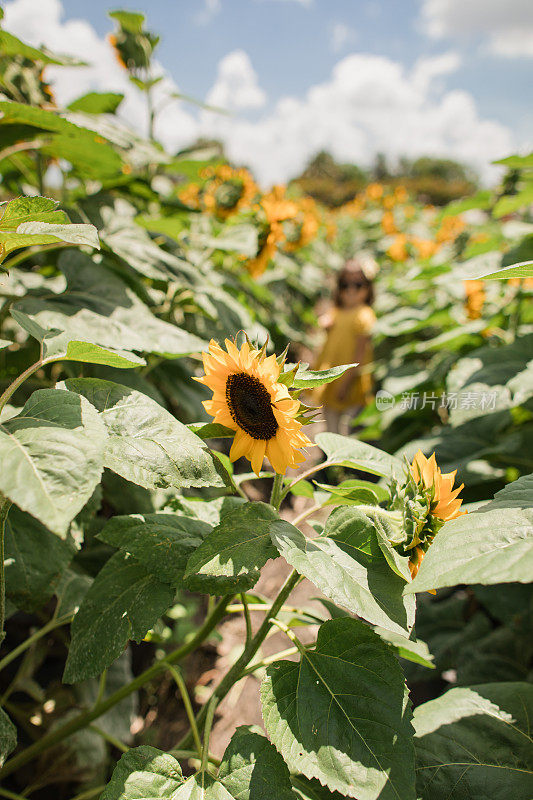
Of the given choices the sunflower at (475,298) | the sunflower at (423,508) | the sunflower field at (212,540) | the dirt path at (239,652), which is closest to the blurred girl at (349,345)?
the sunflower at (475,298)

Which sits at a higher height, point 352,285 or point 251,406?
point 352,285

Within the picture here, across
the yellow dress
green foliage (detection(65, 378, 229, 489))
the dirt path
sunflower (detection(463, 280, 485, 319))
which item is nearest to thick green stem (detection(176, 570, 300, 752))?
green foliage (detection(65, 378, 229, 489))

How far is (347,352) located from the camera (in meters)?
4.52

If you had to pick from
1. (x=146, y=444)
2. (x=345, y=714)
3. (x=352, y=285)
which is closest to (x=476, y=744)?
(x=345, y=714)

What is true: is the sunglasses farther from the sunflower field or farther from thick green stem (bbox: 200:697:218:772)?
thick green stem (bbox: 200:697:218:772)

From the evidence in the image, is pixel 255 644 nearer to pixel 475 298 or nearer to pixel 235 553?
pixel 235 553

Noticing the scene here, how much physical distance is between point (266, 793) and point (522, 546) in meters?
0.53

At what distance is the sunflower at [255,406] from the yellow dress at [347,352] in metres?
3.33

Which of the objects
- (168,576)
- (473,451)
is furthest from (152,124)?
(168,576)

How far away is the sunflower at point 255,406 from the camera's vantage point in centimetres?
84

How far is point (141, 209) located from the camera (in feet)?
7.88

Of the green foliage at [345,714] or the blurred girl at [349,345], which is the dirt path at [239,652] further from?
the blurred girl at [349,345]

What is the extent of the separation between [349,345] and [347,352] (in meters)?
0.06

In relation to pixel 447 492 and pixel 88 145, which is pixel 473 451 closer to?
pixel 447 492
